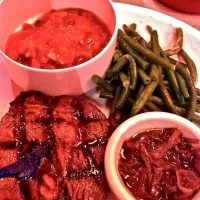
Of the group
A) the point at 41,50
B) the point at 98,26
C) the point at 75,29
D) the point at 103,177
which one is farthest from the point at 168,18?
the point at 103,177

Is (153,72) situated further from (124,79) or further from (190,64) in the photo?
(190,64)

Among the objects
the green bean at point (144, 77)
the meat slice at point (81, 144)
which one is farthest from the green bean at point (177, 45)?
the meat slice at point (81, 144)

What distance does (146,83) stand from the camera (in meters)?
3.24

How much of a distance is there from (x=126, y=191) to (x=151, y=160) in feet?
0.92

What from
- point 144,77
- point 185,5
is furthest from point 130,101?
point 185,5

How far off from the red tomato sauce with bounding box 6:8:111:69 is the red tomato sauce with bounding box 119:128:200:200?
77cm

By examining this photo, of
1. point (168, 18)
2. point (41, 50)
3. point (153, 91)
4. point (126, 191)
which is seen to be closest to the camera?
point (126, 191)

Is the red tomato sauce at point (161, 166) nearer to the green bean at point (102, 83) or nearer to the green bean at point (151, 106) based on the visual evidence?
the green bean at point (151, 106)

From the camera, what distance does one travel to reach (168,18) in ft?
12.4

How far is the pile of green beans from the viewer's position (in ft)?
10.5

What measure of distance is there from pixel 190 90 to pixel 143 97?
40cm

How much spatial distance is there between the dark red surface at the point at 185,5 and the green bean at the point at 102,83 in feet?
4.23

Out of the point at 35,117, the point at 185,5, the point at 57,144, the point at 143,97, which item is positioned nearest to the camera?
the point at 57,144

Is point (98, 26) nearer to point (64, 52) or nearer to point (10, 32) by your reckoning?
point (64, 52)
